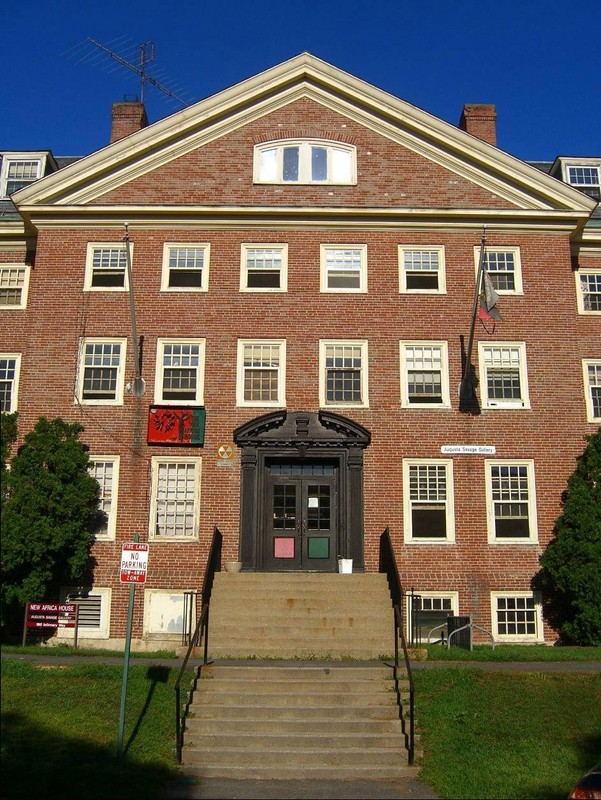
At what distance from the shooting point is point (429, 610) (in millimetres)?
17922

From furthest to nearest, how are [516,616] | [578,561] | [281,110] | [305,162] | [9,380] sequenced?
[281,110] → [305,162] → [9,380] → [516,616] → [578,561]

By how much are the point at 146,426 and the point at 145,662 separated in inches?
246

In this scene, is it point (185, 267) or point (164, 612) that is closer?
point (164, 612)

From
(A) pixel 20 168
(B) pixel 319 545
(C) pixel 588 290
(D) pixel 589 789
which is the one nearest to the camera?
(D) pixel 589 789

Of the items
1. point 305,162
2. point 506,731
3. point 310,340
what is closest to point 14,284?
point 310,340

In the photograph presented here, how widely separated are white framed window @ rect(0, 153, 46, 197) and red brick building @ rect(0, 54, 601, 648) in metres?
3.89

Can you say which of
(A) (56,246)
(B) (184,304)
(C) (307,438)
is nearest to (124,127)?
(A) (56,246)

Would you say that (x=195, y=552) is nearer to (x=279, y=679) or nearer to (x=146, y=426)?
(x=146, y=426)

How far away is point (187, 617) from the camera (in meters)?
17.5

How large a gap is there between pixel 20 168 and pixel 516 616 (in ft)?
60.8

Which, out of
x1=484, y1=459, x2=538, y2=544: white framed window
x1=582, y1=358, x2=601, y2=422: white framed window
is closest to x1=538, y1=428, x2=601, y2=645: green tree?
x1=484, y1=459, x2=538, y2=544: white framed window

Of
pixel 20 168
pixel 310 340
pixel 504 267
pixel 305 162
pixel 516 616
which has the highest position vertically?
pixel 20 168

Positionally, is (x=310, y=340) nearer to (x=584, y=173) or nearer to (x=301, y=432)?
(x=301, y=432)

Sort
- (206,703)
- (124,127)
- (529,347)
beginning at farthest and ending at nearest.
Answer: (124,127) → (529,347) → (206,703)
